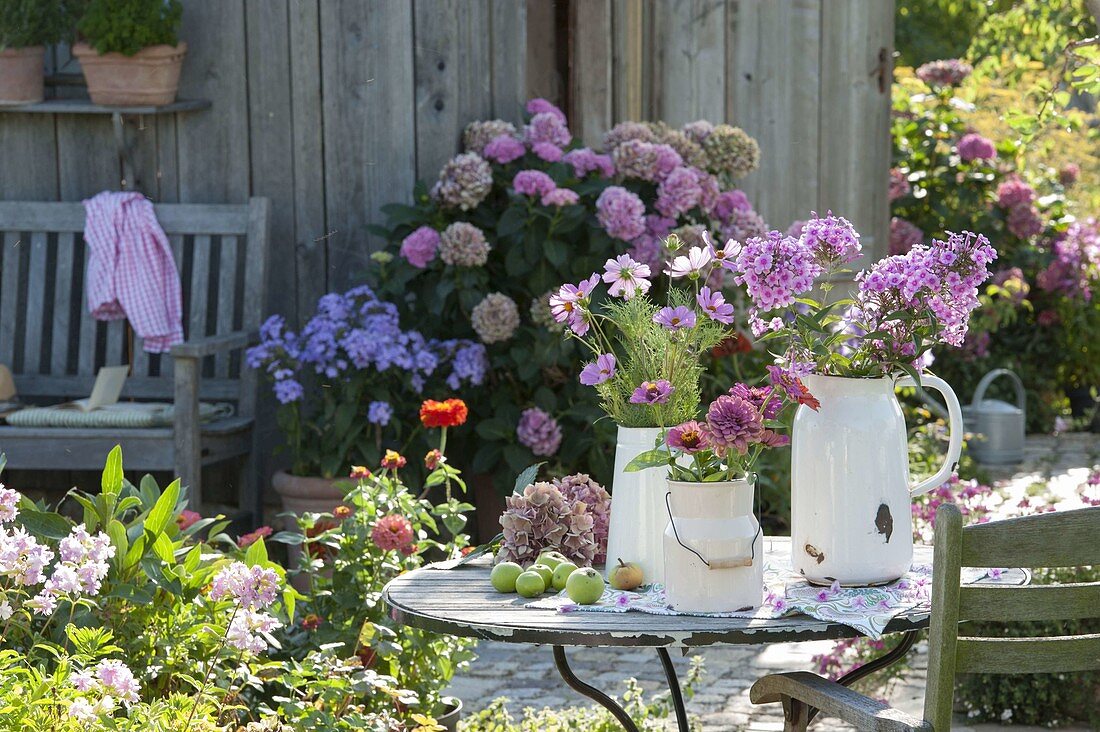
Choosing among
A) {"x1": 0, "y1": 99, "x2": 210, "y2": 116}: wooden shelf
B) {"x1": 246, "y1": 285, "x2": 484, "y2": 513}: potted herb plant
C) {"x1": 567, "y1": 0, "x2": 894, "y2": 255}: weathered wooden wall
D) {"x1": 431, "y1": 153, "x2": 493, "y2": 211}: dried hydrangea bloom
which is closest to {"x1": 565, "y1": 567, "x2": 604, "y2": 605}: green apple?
{"x1": 246, "y1": 285, "x2": 484, "y2": 513}: potted herb plant

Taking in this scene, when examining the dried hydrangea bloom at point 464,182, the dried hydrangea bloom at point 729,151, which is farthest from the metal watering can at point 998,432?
the dried hydrangea bloom at point 464,182

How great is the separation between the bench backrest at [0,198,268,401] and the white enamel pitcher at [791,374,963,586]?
3.31 m

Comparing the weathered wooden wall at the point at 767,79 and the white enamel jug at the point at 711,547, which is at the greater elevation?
the weathered wooden wall at the point at 767,79

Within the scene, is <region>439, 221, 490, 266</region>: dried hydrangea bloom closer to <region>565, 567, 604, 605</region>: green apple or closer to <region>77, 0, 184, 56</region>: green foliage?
<region>77, 0, 184, 56</region>: green foliage

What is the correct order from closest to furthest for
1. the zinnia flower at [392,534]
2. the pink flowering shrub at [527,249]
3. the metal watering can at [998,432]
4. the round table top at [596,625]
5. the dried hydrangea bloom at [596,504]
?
the round table top at [596,625], the dried hydrangea bloom at [596,504], the zinnia flower at [392,534], the pink flowering shrub at [527,249], the metal watering can at [998,432]

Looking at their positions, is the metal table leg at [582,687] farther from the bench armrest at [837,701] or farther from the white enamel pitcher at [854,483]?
the white enamel pitcher at [854,483]

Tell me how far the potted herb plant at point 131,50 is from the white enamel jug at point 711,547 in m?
3.65

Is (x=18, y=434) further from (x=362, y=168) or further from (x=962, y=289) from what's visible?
(x=962, y=289)

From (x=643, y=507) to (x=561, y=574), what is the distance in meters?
0.17

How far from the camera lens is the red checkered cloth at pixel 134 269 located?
208 inches

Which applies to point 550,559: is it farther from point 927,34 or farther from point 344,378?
point 927,34

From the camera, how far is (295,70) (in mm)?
5383

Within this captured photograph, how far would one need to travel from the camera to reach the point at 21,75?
5.38 meters

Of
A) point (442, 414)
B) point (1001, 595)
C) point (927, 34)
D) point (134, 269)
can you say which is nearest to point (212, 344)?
point (134, 269)
